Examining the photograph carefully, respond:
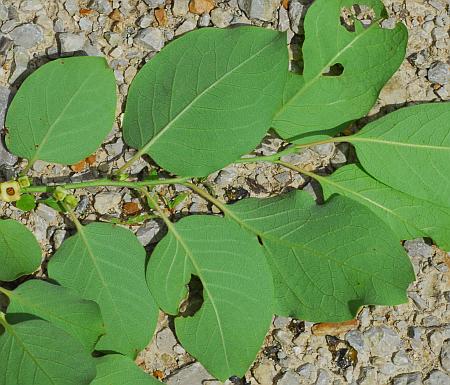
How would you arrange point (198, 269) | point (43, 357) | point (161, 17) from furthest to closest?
point (161, 17), point (198, 269), point (43, 357)

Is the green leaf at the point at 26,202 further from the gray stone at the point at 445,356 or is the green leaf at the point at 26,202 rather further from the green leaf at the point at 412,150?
the gray stone at the point at 445,356

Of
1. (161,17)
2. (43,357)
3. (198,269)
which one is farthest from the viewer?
(161,17)

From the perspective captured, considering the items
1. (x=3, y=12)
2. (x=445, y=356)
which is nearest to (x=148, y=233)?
(x=3, y=12)

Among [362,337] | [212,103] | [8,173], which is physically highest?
[212,103]

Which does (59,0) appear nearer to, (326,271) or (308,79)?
(308,79)

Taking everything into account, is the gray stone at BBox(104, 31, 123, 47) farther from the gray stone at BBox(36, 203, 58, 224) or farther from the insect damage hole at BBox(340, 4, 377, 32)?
the insect damage hole at BBox(340, 4, 377, 32)

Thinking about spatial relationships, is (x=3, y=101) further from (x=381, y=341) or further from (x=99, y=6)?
(x=381, y=341)

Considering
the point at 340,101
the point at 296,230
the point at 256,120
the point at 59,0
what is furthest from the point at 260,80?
the point at 59,0
